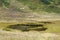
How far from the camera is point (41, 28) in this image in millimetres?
15898

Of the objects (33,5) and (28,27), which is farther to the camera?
(33,5)

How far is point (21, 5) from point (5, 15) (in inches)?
163

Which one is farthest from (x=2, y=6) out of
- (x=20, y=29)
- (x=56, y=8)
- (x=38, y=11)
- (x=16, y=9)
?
(x=20, y=29)

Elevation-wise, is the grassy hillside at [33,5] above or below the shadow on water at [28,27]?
below

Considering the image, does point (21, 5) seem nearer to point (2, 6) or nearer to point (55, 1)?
point (2, 6)

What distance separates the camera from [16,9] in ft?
81.0

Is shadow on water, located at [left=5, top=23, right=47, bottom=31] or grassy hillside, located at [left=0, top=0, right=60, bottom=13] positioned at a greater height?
shadow on water, located at [left=5, top=23, right=47, bottom=31]

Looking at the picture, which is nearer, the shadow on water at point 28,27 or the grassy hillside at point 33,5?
the shadow on water at point 28,27

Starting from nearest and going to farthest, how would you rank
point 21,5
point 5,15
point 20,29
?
point 20,29 → point 5,15 → point 21,5

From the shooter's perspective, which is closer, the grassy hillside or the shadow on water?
the shadow on water

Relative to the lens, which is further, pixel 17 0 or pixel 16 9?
pixel 17 0

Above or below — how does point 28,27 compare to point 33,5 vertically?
above

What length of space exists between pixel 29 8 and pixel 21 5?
3.29ft

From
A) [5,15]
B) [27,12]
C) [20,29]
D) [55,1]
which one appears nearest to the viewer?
[20,29]
